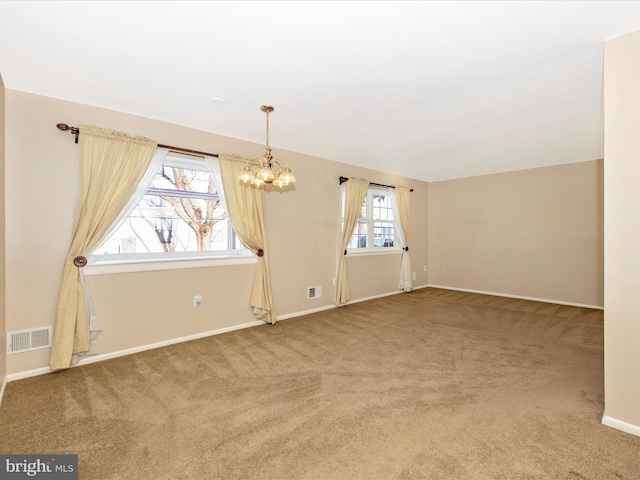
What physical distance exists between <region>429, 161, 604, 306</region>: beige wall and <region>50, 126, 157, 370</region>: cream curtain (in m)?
6.23

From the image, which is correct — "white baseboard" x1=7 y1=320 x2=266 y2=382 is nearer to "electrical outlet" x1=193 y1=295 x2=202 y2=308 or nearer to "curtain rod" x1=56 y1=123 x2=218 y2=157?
"electrical outlet" x1=193 y1=295 x2=202 y2=308

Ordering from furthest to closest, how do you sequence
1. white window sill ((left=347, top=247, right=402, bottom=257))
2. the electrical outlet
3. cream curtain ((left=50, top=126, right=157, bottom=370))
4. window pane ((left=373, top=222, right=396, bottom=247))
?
window pane ((left=373, top=222, right=396, bottom=247)), white window sill ((left=347, top=247, right=402, bottom=257)), the electrical outlet, cream curtain ((left=50, top=126, right=157, bottom=370))

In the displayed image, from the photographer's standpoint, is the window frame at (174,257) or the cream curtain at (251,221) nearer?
the window frame at (174,257)

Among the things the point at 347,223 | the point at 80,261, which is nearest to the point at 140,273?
the point at 80,261

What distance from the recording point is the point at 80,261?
9.53 ft

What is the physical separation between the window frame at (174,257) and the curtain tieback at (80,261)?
76mm

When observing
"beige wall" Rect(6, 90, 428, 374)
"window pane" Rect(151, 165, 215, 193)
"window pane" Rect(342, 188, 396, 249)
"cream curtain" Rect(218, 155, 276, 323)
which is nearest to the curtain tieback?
"beige wall" Rect(6, 90, 428, 374)

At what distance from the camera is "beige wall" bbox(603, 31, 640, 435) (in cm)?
188

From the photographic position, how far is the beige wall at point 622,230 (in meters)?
1.88

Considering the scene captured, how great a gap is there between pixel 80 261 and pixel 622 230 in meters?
4.39

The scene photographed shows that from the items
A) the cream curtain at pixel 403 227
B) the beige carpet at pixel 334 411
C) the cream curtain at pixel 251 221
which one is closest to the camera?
the beige carpet at pixel 334 411

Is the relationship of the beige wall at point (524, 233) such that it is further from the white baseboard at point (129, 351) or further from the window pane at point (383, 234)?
the white baseboard at point (129, 351)

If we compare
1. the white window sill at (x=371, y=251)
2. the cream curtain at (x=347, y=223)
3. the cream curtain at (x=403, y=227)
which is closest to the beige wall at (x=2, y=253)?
the cream curtain at (x=347, y=223)

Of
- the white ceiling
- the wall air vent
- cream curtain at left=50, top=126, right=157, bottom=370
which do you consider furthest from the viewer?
the wall air vent
